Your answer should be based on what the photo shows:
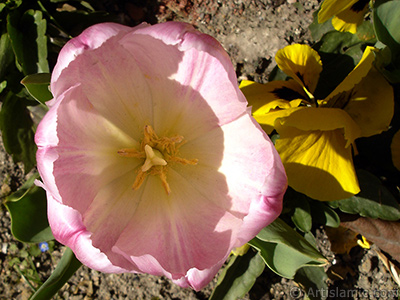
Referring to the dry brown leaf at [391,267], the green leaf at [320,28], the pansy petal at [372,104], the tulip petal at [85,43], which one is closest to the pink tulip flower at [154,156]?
the tulip petal at [85,43]

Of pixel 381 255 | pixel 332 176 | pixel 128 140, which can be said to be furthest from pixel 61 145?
pixel 381 255

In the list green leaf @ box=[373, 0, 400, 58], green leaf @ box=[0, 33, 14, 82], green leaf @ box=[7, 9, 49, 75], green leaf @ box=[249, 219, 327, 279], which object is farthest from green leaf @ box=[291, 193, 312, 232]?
green leaf @ box=[0, 33, 14, 82]

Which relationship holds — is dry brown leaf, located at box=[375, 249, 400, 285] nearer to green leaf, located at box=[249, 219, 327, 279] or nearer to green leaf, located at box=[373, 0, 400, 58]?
green leaf, located at box=[249, 219, 327, 279]

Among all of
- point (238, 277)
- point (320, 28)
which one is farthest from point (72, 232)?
point (320, 28)

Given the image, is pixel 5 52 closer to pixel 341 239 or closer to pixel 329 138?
pixel 329 138

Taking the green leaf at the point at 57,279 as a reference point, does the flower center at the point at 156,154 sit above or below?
above

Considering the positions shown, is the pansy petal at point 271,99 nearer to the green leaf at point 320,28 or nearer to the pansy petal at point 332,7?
the pansy petal at point 332,7
